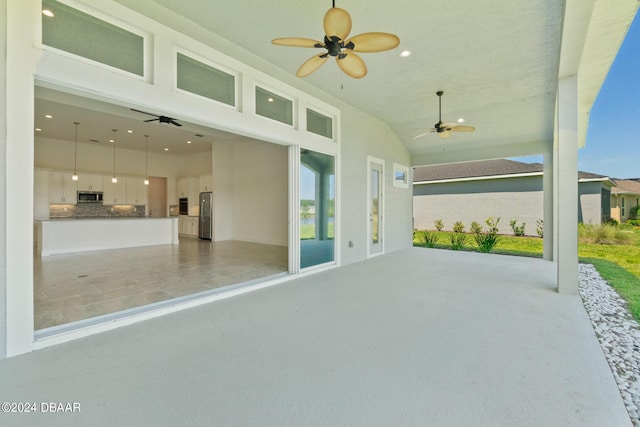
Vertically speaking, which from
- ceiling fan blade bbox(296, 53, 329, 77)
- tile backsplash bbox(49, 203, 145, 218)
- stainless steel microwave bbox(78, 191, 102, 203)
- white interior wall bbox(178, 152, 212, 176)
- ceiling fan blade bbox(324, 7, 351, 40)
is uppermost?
white interior wall bbox(178, 152, 212, 176)

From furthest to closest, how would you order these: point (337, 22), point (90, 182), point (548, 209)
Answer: point (90, 182)
point (548, 209)
point (337, 22)

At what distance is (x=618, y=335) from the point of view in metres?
2.72

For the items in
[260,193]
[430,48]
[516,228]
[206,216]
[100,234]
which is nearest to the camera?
[430,48]

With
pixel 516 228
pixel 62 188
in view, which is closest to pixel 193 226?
pixel 62 188

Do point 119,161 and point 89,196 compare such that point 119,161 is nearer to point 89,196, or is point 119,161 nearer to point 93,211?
point 89,196

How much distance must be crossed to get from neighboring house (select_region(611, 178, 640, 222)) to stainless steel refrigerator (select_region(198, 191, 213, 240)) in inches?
482

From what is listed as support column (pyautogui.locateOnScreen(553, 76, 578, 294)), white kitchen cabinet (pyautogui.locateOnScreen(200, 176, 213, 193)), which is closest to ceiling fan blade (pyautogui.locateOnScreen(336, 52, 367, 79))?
support column (pyautogui.locateOnScreen(553, 76, 578, 294))

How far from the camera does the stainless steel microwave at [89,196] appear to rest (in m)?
9.17

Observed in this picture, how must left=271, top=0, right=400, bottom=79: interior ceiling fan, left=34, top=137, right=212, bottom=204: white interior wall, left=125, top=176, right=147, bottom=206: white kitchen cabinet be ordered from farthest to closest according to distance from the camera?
left=125, top=176, right=147, bottom=206: white kitchen cabinet < left=34, top=137, right=212, bottom=204: white interior wall < left=271, top=0, right=400, bottom=79: interior ceiling fan

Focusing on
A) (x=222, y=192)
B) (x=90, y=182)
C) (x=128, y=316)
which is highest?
(x=90, y=182)

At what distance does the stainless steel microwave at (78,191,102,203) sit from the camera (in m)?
9.17

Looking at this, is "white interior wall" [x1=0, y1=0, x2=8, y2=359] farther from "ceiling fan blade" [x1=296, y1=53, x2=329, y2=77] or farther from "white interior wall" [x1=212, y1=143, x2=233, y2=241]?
"white interior wall" [x1=212, y1=143, x2=233, y2=241]

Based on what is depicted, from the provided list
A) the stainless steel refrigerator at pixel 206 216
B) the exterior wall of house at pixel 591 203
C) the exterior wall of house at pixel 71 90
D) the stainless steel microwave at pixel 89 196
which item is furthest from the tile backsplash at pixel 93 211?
the exterior wall of house at pixel 591 203

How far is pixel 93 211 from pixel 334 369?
11339 mm
